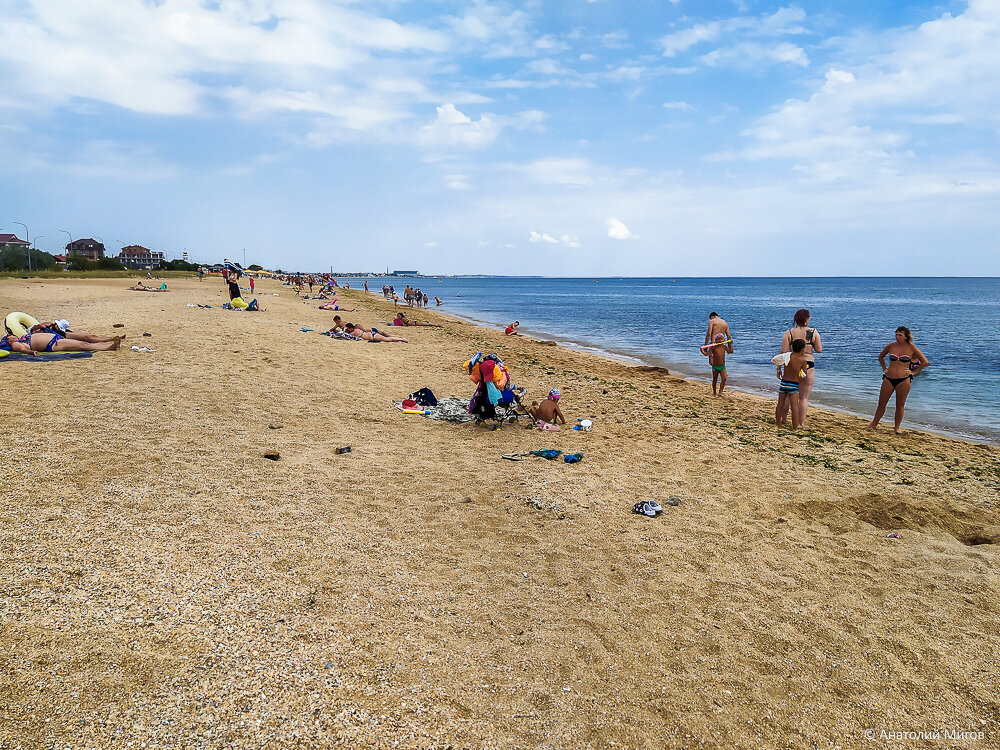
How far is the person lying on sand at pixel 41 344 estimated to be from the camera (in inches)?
392

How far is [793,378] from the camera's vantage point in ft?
32.1

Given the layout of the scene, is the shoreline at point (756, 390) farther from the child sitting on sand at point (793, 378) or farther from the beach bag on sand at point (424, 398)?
the beach bag on sand at point (424, 398)

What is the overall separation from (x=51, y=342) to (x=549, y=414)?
1002 centimetres

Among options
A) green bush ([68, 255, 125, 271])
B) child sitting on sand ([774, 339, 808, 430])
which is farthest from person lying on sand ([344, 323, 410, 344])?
green bush ([68, 255, 125, 271])

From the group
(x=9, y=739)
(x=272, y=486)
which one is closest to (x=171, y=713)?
(x=9, y=739)

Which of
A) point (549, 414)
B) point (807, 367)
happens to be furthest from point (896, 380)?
point (549, 414)

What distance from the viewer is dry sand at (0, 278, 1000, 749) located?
9.77 feet

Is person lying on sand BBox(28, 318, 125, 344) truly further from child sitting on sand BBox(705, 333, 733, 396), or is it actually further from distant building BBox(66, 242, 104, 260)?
distant building BBox(66, 242, 104, 260)

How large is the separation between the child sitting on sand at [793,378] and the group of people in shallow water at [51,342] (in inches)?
539

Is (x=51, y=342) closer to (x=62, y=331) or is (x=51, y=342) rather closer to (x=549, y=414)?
(x=62, y=331)

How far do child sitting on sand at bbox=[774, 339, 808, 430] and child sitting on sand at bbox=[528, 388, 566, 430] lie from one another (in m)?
4.32

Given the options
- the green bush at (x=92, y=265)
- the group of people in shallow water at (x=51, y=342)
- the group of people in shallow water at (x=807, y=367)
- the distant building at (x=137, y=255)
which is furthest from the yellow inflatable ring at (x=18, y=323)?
the distant building at (x=137, y=255)

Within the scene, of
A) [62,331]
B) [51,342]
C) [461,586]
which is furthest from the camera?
[62,331]

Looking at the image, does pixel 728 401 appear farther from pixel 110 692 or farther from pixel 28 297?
pixel 28 297
